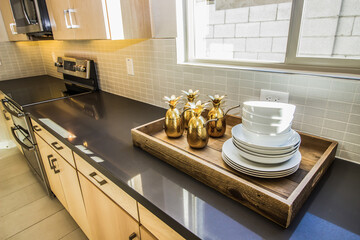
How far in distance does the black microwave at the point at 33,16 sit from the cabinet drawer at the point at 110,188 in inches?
45.0

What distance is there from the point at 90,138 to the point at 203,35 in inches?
34.5

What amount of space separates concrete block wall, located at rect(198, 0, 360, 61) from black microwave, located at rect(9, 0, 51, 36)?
1.17 metres

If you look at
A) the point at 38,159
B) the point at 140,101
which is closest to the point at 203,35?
the point at 140,101

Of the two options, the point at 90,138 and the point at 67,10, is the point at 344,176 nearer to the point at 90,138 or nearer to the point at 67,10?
the point at 90,138

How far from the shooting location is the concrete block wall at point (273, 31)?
87 cm

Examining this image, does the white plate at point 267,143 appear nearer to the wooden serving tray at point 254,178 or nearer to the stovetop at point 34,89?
the wooden serving tray at point 254,178

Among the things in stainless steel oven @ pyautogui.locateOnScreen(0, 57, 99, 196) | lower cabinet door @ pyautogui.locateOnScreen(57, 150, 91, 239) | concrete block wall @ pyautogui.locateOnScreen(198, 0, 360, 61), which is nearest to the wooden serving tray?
concrete block wall @ pyautogui.locateOnScreen(198, 0, 360, 61)

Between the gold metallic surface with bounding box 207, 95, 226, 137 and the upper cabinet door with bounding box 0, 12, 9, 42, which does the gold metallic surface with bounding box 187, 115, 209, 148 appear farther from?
the upper cabinet door with bounding box 0, 12, 9, 42

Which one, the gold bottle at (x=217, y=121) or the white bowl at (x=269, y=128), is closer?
the white bowl at (x=269, y=128)

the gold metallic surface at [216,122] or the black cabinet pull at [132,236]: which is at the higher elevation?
the gold metallic surface at [216,122]

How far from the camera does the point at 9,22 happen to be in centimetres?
236

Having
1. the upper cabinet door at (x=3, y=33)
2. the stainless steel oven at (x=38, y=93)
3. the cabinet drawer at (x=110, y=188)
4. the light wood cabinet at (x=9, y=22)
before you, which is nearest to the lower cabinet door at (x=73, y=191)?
the cabinet drawer at (x=110, y=188)

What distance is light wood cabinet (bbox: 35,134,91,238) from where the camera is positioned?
1362mm

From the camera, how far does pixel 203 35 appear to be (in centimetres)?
135
